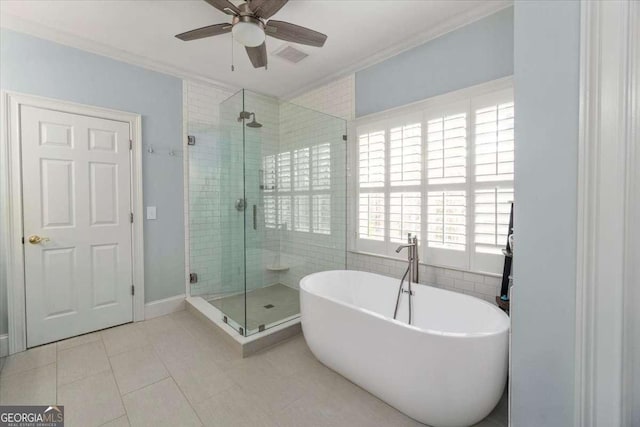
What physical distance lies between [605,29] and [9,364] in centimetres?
387

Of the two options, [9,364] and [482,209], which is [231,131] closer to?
[482,209]

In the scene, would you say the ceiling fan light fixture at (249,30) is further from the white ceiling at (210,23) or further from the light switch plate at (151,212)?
the light switch plate at (151,212)

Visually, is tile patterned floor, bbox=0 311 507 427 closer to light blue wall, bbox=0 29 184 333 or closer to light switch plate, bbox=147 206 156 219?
light blue wall, bbox=0 29 184 333

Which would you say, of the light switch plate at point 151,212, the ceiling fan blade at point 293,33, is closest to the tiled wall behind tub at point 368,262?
the ceiling fan blade at point 293,33

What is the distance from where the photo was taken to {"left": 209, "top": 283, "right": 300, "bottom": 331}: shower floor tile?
256 cm

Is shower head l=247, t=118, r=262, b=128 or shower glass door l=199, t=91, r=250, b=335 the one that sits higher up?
shower head l=247, t=118, r=262, b=128

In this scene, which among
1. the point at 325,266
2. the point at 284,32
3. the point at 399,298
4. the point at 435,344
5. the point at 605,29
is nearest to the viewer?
the point at 605,29

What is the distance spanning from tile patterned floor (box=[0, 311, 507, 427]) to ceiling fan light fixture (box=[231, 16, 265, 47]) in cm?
239

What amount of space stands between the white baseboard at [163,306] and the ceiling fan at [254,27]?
2.67 meters

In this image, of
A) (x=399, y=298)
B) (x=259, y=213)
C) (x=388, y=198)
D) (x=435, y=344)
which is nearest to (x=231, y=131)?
(x=259, y=213)

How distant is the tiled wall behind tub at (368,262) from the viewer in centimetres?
215

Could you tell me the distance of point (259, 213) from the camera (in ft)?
8.98

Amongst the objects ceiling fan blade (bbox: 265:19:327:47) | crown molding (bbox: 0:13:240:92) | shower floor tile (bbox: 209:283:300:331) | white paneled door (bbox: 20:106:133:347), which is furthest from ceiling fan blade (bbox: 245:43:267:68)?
shower floor tile (bbox: 209:283:300:331)

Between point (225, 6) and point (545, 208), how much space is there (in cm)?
199
